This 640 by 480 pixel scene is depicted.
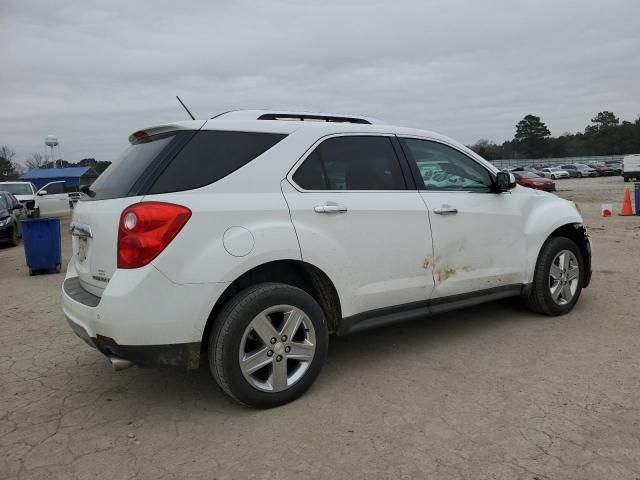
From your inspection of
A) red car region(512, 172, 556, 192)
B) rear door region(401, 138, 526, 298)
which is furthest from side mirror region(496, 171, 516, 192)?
red car region(512, 172, 556, 192)

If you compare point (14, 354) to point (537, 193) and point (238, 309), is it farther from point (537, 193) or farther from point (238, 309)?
point (537, 193)

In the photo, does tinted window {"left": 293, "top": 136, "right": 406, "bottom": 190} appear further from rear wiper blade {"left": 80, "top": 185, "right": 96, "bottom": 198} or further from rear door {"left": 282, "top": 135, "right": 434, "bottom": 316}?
rear wiper blade {"left": 80, "top": 185, "right": 96, "bottom": 198}

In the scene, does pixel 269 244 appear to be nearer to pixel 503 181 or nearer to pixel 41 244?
pixel 503 181

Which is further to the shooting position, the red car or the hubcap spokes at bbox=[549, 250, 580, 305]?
the red car

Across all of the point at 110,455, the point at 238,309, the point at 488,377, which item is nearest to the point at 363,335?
the point at 488,377

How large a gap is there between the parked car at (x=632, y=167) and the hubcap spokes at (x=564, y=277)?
132ft

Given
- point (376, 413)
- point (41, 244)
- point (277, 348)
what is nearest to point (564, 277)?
point (376, 413)

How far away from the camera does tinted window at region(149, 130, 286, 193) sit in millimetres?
3064

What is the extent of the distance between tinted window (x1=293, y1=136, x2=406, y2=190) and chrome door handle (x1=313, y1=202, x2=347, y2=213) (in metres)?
0.14

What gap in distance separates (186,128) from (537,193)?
338cm

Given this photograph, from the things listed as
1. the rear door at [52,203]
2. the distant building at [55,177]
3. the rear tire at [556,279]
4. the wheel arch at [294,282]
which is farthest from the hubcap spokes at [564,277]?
the distant building at [55,177]

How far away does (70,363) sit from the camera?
423cm

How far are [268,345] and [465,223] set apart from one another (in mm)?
1945

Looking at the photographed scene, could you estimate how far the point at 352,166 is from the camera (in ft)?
12.2
